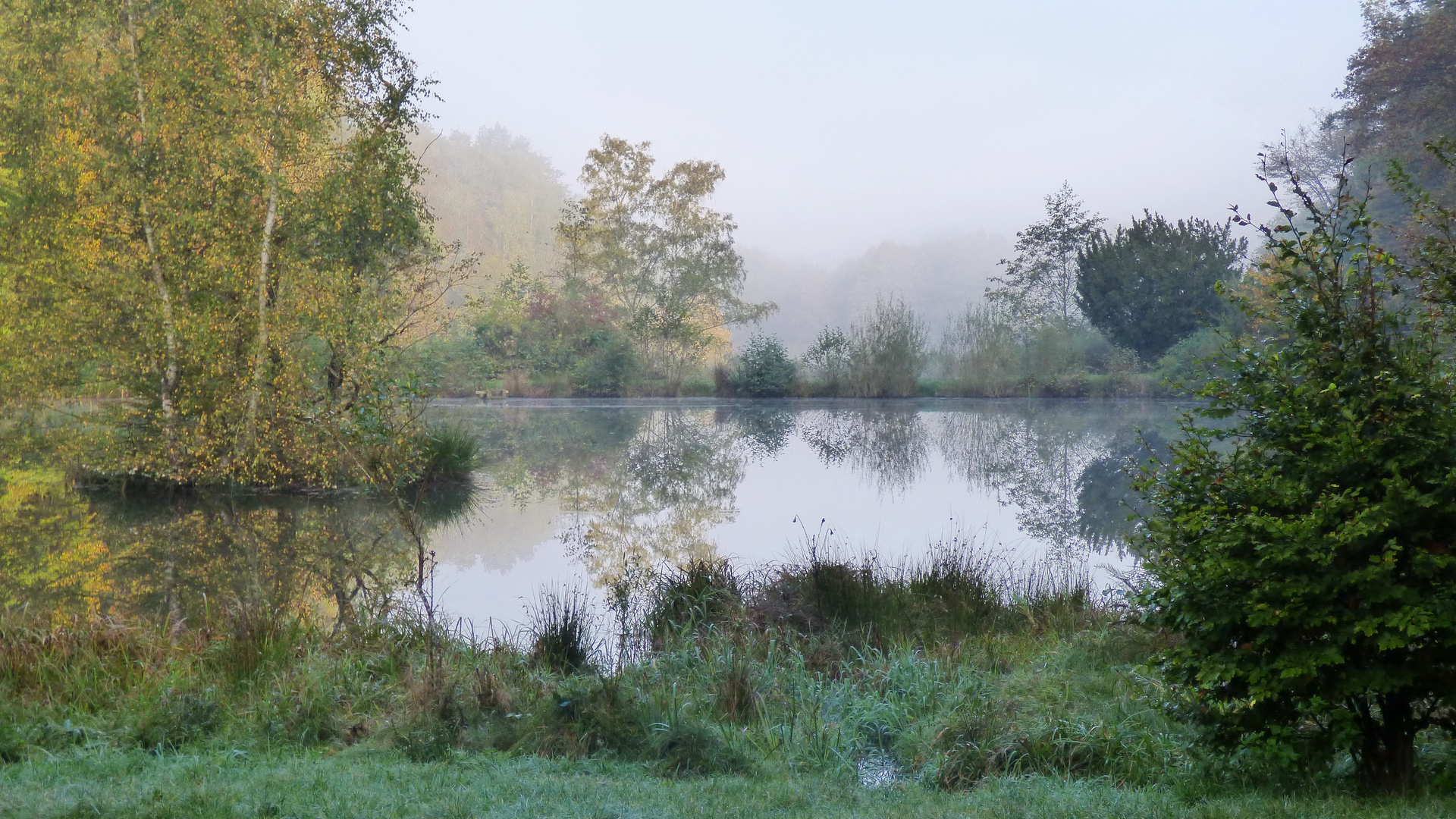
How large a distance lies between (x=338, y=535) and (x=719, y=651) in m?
6.29

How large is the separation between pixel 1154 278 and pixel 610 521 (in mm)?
27301

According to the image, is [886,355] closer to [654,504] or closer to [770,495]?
[770,495]

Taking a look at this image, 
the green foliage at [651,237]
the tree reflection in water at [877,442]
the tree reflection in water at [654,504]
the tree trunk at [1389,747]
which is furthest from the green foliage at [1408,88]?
the tree trunk at [1389,747]

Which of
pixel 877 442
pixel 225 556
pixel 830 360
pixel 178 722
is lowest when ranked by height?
pixel 225 556

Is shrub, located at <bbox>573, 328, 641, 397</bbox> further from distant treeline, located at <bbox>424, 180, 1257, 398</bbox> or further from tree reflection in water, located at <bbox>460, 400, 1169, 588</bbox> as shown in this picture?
tree reflection in water, located at <bbox>460, 400, 1169, 588</bbox>

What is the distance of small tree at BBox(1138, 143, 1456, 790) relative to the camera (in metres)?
3.00

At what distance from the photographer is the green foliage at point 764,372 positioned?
30.8m

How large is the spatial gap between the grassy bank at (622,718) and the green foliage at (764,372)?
Result: 24.3 meters

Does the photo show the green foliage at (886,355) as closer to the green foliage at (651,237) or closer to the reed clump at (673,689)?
the green foliage at (651,237)

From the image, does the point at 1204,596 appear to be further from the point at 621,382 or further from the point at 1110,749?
the point at 621,382

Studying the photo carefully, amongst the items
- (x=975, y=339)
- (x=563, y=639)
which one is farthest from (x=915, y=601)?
(x=975, y=339)

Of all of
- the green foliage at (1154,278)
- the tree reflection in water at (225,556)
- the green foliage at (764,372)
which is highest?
the green foliage at (1154,278)

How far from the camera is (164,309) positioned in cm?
1195

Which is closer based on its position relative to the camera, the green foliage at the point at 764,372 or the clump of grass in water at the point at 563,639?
the clump of grass in water at the point at 563,639
